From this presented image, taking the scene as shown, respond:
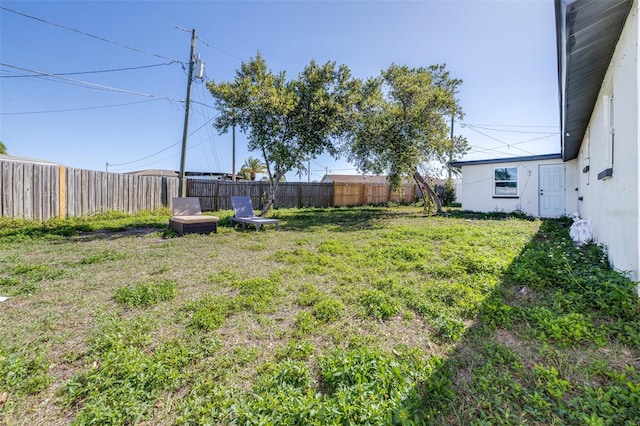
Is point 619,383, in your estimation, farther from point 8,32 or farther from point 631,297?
point 8,32

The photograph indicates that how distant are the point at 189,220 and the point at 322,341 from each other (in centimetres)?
561

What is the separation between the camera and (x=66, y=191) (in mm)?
8523

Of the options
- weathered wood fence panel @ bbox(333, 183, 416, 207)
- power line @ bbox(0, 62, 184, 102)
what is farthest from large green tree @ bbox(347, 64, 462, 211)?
power line @ bbox(0, 62, 184, 102)

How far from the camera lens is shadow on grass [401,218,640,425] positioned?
1.46 m

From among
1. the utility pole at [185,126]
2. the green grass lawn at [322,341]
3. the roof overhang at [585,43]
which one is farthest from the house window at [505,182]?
the utility pole at [185,126]

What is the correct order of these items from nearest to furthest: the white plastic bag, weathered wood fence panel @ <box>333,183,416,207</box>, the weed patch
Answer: the weed patch → the white plastic bag → weathered wood fence panel @ <box>333,183,416,207</box>

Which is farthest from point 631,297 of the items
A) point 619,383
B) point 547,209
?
point 547,209

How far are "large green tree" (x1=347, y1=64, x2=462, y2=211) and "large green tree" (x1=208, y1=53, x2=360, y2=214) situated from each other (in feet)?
3.96

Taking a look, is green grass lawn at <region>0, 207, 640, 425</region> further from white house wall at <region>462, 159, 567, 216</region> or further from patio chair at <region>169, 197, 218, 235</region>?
white house wall at <region>462, 159, 567, 216</region>

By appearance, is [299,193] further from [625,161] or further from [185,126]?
[625,161]

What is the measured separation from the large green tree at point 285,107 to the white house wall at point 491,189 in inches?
272

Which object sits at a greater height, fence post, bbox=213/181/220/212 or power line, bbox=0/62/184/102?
power line, bbox=0/62/184/102

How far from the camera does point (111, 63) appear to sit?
409 inches

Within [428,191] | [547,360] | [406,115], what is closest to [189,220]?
[547,360]
